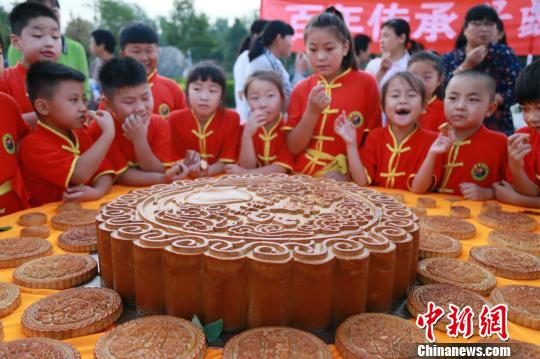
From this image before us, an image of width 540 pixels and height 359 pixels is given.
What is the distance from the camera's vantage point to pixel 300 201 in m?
2.06

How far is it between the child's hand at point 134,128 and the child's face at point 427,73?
7.32 ft

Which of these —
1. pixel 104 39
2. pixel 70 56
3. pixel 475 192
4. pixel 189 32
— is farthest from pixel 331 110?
pixel 189 32

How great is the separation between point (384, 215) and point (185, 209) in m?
0.90

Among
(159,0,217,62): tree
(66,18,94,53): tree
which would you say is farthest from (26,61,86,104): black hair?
(159,0,217,62): tree

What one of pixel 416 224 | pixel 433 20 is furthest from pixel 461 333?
pixel 433 20

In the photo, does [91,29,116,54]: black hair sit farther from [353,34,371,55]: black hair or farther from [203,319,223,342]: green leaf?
[203,319,223,342]: green leaf

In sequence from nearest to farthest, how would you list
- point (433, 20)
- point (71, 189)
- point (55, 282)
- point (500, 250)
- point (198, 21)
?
point (55, 282) < point (500, 250) < point (71, 189) < point (433, 20) < point (198, 21)

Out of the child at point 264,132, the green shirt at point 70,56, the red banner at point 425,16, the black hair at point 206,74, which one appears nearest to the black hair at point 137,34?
the green shirt at point 70,56

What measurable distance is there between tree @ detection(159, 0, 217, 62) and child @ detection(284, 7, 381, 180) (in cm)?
1858

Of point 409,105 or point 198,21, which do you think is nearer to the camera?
point 409,105

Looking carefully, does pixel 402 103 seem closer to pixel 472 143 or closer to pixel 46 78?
pixel 472 143

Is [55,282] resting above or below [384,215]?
below

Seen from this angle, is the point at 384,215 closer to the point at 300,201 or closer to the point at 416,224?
the point at 416,224

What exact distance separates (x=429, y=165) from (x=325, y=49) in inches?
43.4
